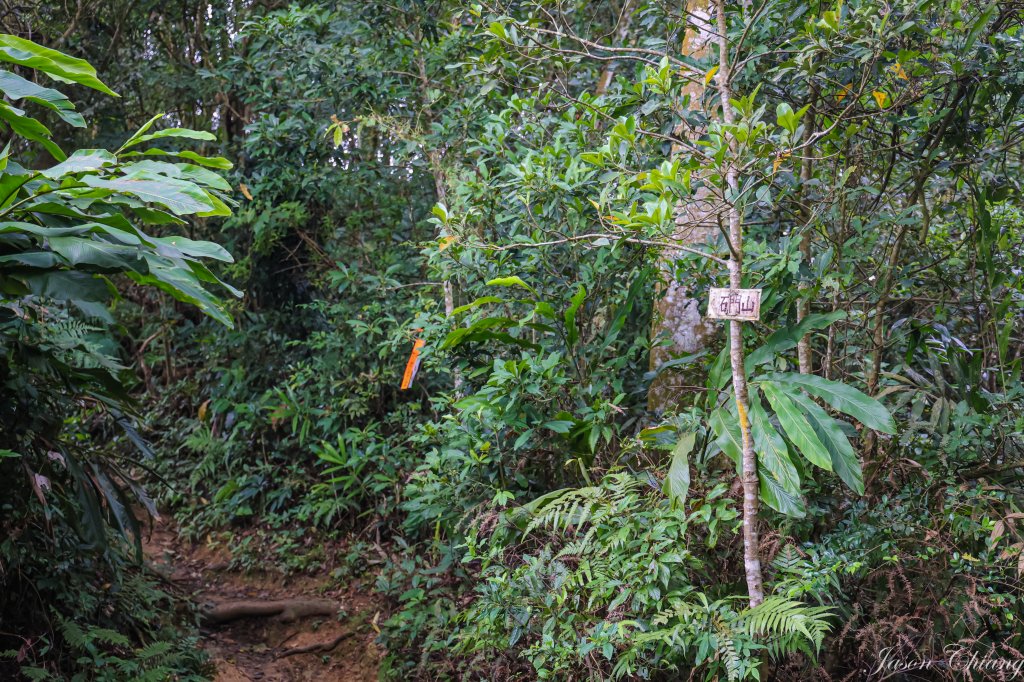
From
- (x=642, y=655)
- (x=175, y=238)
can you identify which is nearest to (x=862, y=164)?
(x=642, y=655)

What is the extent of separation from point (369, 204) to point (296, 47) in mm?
1395

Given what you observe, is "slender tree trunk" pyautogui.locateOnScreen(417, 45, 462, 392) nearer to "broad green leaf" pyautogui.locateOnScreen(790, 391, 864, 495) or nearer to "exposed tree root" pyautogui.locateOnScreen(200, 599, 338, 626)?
"exposed tree root" pyautogui.locateOnScreen(200, 599, 338, 626)

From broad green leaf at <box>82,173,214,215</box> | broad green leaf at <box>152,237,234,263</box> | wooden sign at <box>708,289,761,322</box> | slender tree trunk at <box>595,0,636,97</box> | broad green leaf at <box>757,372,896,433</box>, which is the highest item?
slender tree trunk at <box>595,0,636,97</box>

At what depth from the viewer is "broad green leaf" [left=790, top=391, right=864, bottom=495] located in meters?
2.78

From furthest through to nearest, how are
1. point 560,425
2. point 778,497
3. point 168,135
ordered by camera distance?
point 560,425
point 168,135
point 778,497

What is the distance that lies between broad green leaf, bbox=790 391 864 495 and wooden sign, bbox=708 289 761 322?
0.38 metres

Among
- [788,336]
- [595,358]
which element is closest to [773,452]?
[788,336]

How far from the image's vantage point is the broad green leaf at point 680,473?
3068mm

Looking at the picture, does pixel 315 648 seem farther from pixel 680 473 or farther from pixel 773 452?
pixel 773 452

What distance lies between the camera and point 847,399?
2.91m

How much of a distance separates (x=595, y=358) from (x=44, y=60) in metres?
2.82

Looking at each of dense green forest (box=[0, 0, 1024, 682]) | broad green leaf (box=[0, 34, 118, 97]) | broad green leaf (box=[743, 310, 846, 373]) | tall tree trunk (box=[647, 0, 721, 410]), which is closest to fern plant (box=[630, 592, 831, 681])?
dense green forest (box=[0, 0, 1024, 682])

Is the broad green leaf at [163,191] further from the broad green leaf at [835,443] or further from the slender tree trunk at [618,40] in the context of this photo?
the slender tree trunk at [618,40]

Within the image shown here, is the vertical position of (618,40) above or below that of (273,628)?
above
